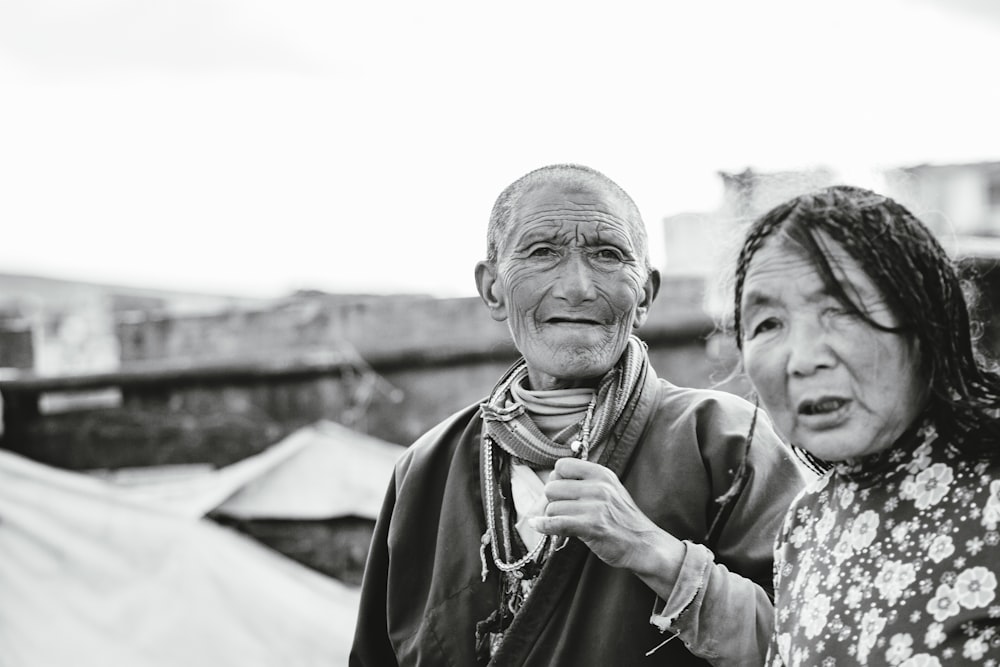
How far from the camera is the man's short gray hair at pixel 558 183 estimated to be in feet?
7.97

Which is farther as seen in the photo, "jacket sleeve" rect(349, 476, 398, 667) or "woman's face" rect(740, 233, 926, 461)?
"jacket sleeve" rect(349, 476, 398, 667)

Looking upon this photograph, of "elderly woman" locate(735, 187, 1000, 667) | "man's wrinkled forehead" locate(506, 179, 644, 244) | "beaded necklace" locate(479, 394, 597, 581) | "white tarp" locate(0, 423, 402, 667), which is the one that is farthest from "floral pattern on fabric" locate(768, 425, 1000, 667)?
"white tarp" locate(0, 423, 402, 667)

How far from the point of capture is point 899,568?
1497 mm

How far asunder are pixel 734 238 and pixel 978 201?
1063 inches

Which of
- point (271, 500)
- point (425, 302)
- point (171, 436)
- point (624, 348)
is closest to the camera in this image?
point (624, 348)

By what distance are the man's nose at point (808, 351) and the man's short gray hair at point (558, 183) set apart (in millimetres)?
863

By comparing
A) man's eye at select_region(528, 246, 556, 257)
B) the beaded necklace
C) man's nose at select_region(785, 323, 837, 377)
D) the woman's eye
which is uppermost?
man's eye at select_region(528, 246, 556, 257)

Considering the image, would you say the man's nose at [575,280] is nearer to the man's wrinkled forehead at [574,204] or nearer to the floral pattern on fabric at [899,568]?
the man's wrinkled forehead at [574,204]

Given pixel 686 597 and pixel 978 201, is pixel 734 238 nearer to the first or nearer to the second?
pixel 686 597

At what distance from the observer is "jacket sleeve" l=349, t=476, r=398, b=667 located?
104 inches

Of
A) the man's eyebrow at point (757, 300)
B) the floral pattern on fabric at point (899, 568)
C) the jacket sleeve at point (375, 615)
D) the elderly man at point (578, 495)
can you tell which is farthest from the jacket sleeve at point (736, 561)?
the jacket sleeve at point (375, 615)

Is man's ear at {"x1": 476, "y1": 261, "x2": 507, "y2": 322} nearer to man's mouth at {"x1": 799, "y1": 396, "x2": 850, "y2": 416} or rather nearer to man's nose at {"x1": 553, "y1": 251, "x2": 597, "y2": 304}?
man's nose at {"x1": 553, "y1": 251, "x2": 597, "y2": 304}

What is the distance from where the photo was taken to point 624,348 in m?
2.40

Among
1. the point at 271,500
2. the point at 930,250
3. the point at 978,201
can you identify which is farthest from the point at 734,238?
the point at 978,201
